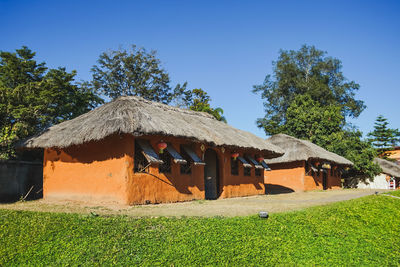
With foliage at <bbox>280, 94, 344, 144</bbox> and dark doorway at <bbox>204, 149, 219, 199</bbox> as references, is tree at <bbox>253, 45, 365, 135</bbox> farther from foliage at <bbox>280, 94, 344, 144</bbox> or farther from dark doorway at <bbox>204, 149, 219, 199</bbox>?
dark doorway at <bbox>204, 149, 219, 199</bbox>

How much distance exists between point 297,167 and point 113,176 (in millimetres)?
13718

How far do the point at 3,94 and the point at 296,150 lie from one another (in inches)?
622

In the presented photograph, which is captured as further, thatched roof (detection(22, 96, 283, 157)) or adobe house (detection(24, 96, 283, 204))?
adobe house (detection(24, 96, 283, 204))

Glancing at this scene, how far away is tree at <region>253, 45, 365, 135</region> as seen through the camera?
3506 cm

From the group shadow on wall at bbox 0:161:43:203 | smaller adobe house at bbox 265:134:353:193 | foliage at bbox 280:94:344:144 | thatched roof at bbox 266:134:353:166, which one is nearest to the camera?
shadow on wall at bbox 0:161:43:203

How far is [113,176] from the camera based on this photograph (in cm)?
1038

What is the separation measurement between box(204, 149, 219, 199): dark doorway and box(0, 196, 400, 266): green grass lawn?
649 cm

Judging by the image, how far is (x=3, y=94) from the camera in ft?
43.0

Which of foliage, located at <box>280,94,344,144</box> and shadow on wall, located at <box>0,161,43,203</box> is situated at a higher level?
foliage, located at <box>280,94,344,144</box>

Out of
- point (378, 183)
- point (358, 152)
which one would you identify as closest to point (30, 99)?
point (358, 152)

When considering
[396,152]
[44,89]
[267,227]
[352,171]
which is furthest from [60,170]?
[396,152]

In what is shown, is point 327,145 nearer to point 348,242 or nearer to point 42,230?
point 348,242

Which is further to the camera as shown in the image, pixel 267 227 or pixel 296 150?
pixel 296 150

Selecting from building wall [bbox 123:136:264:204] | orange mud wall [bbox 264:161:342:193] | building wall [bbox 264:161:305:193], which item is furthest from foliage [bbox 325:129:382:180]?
building wall [bbox 123:136:264:204]
